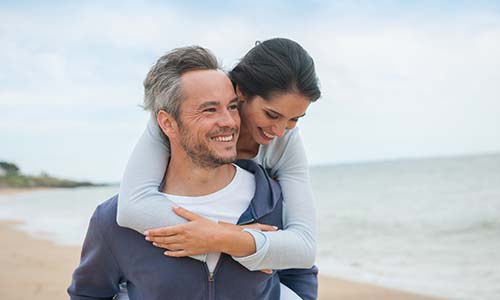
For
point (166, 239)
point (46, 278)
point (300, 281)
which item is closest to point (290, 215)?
point (300, 281)

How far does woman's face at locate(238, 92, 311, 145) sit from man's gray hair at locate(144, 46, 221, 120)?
0.25 metres

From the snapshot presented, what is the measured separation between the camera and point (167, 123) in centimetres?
209

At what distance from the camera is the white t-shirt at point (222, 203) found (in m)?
2.07

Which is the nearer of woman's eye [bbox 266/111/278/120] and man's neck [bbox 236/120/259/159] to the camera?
woman's eye [bbox 266/111/278/120]

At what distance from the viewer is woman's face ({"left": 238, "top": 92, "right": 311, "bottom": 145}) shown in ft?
7.38

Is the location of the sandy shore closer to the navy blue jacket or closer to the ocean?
the ocean

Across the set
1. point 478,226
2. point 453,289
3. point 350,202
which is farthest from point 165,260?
point 350,202

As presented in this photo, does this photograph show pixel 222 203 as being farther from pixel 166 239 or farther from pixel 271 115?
pixel 271 115

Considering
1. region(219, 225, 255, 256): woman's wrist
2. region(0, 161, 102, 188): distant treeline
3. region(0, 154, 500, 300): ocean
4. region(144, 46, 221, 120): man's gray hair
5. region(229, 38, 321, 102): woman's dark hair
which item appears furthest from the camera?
region(0, 161, 102, 188): distant treeline

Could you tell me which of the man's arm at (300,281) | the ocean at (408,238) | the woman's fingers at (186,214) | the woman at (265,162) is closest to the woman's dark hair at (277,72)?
the woman at (265,162)

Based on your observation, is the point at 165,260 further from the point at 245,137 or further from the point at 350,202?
the point at 350,202

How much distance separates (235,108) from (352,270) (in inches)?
269

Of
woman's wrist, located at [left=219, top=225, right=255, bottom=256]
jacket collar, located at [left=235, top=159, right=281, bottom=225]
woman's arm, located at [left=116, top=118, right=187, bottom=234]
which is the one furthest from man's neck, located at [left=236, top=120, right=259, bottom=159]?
woman's wrist, located at [left=219, top=225, right=255, bottom=256]

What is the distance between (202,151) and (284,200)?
0.39m
